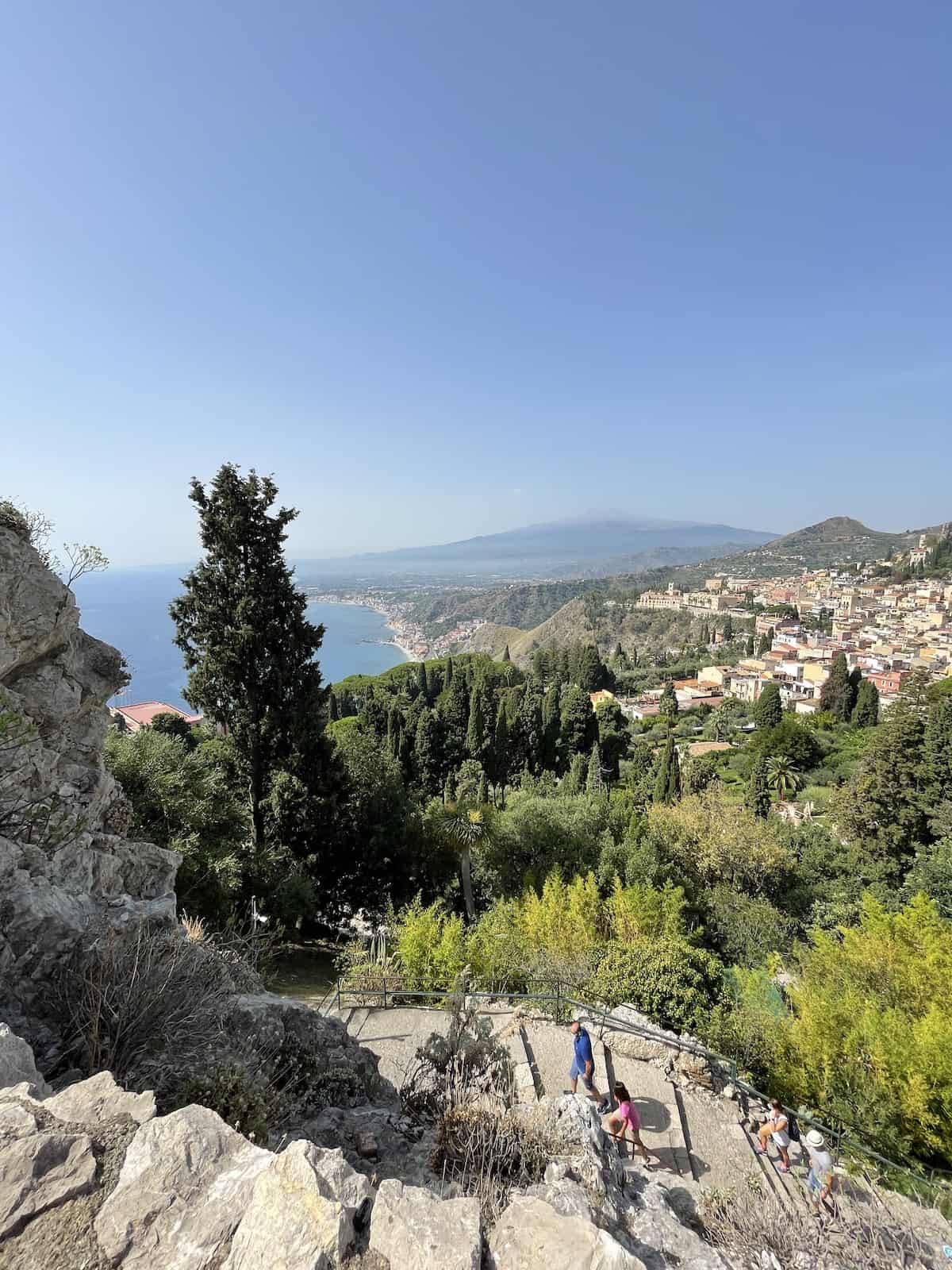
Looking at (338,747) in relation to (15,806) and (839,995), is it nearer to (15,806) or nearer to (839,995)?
(15,806)

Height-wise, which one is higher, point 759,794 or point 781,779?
point 759,794

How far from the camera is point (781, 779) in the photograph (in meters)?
33.9

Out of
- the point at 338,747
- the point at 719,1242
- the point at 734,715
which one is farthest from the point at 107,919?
the point at 734,715

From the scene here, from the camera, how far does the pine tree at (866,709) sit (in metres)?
48.2

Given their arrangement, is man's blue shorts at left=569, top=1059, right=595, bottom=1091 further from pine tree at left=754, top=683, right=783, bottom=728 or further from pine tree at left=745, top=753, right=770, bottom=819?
pine tree at left=754, top=683, right=783, bottom=728

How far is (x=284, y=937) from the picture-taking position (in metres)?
12.1

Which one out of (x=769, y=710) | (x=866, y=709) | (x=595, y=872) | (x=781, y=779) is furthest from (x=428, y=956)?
(x=866, y=709)

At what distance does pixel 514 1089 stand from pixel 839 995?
20.4ft

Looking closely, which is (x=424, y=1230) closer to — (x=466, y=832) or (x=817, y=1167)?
(x=817, y=1167)

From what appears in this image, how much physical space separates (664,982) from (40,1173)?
758cm

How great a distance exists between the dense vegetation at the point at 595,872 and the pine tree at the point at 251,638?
0.05m

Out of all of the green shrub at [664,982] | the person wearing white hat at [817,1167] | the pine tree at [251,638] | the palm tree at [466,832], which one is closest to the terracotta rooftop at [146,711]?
the palm tree at [466,832]

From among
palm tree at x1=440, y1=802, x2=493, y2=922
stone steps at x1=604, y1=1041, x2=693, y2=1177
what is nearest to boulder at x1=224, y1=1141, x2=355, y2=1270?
stone steps at x1=604, y1=1041, x2=693, y2=1177

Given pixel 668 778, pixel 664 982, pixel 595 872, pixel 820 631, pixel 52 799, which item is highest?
pixel 52 799
